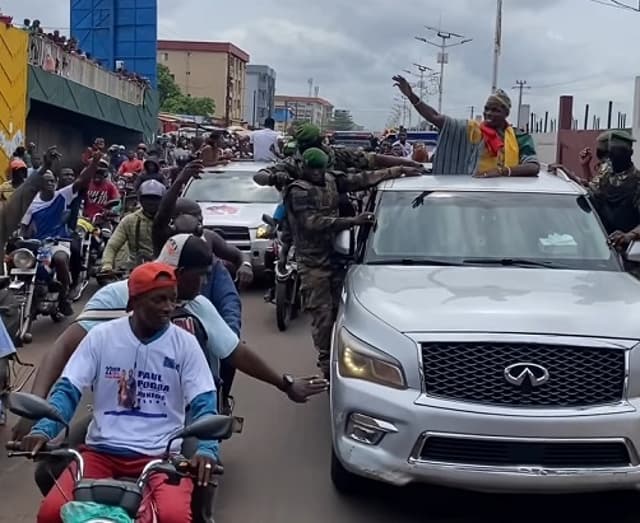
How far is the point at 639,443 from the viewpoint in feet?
16.4

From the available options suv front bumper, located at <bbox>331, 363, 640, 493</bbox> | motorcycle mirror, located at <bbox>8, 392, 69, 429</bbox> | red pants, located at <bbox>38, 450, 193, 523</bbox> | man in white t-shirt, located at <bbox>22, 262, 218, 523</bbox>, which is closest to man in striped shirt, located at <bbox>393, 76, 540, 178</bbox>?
suv front bumper, located at <bbox>331, 363, 640, 493</bbox>

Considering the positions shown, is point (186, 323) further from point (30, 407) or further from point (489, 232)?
point (489, 232)

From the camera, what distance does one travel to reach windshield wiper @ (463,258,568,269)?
645 centimetres

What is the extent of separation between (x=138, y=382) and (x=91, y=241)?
8938mm

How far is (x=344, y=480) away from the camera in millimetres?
5758

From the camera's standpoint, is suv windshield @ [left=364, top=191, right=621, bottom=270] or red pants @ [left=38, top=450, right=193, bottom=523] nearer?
red pants @ [left=38, top=450, right=193, bottom=523]

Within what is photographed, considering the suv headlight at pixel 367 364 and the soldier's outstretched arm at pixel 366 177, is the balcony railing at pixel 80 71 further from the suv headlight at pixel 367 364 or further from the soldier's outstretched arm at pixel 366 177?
the suv headlight at pixel 367 364

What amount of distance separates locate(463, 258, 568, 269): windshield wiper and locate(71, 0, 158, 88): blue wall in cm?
3750

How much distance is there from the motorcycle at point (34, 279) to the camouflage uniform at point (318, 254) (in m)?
2.74

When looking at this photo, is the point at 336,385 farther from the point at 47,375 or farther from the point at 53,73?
the point at 53,73

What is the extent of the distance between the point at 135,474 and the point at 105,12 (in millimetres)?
40199

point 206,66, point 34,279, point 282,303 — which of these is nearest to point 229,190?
point 282,303

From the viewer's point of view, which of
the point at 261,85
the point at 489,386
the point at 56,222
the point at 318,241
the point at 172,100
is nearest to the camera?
the point at 489,386

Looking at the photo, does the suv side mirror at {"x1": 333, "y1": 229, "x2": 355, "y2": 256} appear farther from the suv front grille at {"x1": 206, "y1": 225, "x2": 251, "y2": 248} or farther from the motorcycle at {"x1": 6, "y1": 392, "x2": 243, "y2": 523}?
the suv front grille at {"x1": 206, "y1": 225, "x2": 251, "y2": 248}
